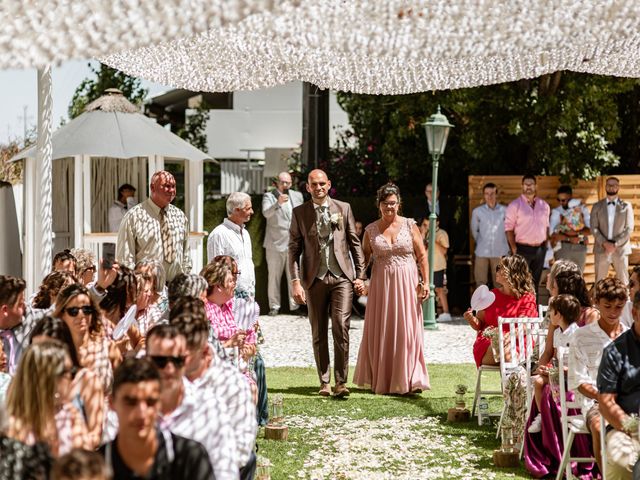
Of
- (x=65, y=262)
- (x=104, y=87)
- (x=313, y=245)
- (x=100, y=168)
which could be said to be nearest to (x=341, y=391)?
(x=313, y=245)

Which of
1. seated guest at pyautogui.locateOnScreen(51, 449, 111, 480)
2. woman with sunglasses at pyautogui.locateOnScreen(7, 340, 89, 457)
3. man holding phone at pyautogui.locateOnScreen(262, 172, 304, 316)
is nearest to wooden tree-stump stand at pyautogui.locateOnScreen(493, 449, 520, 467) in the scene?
woman with sunglasses at pyautogui.locateOnScreen(7, 340, 89, 457)

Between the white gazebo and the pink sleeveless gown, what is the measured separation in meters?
4.33

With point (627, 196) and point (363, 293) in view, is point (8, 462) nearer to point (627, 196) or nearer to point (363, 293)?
point (363, 293)

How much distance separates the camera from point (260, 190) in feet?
109

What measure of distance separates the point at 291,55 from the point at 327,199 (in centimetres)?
444

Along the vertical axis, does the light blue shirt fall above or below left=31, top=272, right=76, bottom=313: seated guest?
above

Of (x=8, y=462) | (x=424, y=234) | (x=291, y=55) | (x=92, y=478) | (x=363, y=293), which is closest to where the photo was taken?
(x=92, y=478)

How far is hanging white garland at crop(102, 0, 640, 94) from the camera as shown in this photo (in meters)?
5.27

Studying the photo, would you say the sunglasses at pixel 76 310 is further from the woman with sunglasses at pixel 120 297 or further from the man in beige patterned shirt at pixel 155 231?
the man in beige patterned shirt at pixel 155 231

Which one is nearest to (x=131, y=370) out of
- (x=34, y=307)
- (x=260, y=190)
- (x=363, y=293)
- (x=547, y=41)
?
(x=547, y=41)

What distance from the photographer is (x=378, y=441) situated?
28.7 ft

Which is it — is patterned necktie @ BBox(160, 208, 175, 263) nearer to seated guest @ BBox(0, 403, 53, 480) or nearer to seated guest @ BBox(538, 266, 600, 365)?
seated guest @ BBox(538, 266, 600, 365)

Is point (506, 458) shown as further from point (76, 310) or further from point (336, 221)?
point (336, 221)

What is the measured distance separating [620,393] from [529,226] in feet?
41.4
